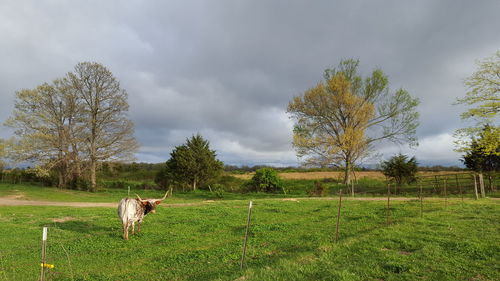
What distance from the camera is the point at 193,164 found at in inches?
1460

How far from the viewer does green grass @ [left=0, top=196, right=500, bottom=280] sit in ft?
18.9

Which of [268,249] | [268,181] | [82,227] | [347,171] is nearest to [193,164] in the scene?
[268,181]

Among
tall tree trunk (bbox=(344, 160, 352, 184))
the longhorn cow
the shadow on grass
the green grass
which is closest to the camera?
the green grass

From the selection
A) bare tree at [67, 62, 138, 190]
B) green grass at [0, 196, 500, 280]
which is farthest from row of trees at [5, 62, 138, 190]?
green grass at [0, 196, 500, 280]

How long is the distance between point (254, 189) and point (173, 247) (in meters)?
27.8

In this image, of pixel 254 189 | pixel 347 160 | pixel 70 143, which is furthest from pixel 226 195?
pixel 70 143

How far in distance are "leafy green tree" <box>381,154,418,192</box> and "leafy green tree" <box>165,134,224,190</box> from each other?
23.2m

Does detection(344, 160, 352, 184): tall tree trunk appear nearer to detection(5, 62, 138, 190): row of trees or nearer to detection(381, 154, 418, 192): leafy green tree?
detection(381, 154, 418, 192): leafy green tree

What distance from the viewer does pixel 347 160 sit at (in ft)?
102

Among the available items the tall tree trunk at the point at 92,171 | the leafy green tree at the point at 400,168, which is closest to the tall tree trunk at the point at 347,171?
the leafy green tree at the point at 400,168

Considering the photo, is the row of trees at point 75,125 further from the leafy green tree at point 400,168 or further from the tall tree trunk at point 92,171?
the leafy green tree at point 400,168

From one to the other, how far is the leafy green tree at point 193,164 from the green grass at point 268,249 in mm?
24091

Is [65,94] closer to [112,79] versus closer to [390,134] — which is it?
[112,79]

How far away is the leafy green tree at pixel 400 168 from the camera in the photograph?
106 feet
